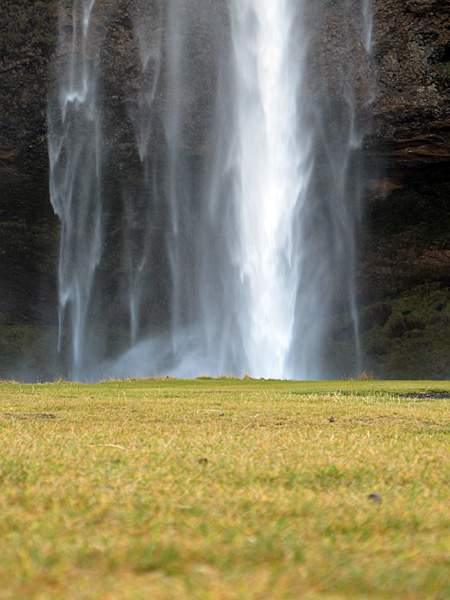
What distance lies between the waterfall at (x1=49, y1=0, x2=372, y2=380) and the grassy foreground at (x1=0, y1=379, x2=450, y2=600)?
17932 millimetres

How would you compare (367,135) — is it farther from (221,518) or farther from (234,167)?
(221,518)

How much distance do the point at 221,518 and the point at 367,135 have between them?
2116cm

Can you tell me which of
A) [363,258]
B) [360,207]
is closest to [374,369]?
[363,258]

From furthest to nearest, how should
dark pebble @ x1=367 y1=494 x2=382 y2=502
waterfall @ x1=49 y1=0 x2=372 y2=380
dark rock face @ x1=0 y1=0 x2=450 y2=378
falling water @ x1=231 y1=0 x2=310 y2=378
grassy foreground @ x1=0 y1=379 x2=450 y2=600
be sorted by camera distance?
1. falling water @ x1=231 y1=0 x2=310 y2=378
2. waterfall @ x1=49 y1=0 x2=372 y2=380
3. dark rock face @ x1=0 y1=0 x2=450 y2=378
4. dark pebble @ x1=367 y1=494 x2=382 y2=502
5. grassy foreground @ x1=0 y1=379 x2=450 y2=600

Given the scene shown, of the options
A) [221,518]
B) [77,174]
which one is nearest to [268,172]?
Result: [77,174]

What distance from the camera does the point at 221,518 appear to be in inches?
52.6

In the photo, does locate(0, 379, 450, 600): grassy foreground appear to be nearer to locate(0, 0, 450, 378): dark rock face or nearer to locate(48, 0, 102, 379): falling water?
locate(0, 0, 450, 378): dark rock face

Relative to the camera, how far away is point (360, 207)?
2355 cm

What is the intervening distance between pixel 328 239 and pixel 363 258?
1.97m

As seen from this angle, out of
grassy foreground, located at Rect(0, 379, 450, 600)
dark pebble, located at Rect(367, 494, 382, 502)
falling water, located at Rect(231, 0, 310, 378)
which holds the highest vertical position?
falling water, located at Rect(231, 0, 310, 378)

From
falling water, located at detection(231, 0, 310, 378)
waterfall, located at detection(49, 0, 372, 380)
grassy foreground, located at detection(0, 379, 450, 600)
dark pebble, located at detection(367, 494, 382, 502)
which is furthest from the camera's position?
falling water, located at detection(231, 0, 310, 378)

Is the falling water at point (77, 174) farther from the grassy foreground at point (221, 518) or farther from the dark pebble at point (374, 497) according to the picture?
the dark pebble at point (374, 497)


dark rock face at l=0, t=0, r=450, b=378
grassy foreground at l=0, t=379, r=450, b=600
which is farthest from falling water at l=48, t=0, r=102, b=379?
grassy foreground at l=0, t=379, r=450, b=600

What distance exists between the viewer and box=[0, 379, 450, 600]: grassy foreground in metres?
→ 0.94
